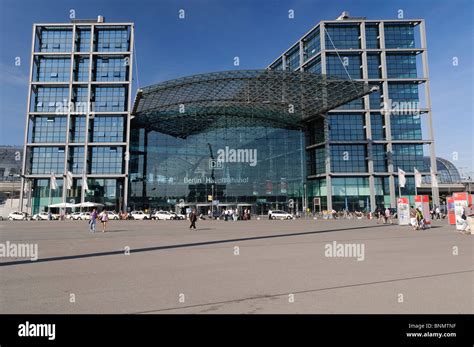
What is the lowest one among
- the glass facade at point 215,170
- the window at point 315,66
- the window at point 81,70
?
the glass facade at point 215,170

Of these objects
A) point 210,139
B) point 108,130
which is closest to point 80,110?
point 108,130

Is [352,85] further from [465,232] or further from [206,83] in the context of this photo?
[465,232]

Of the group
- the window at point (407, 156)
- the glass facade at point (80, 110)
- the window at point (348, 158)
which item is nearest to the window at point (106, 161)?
the glass facade at point (80, 110)

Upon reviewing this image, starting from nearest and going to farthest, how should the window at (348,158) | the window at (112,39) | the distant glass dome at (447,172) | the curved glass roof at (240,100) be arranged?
the curved glass roof at (240,100)
the window at (348,158)
the window at (112,39)
the distant glass dome at (447,172)

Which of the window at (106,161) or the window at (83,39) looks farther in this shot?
the window at (83,39)

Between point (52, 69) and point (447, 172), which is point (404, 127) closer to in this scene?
point (447, 172)

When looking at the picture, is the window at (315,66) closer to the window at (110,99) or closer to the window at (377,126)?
the window at (377,126)

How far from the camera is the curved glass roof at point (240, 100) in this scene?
5081 centimetres

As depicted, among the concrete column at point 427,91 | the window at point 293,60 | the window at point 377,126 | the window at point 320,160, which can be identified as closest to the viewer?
the concrete column at point 427,91

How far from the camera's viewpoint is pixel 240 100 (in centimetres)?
5831

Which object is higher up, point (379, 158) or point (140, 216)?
point (379, 158)

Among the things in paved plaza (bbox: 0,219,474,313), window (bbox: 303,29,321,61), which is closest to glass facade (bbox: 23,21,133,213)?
window (bbox: 303,29,321,61)

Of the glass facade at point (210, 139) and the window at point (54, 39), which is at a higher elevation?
the window at point (54, 39)
